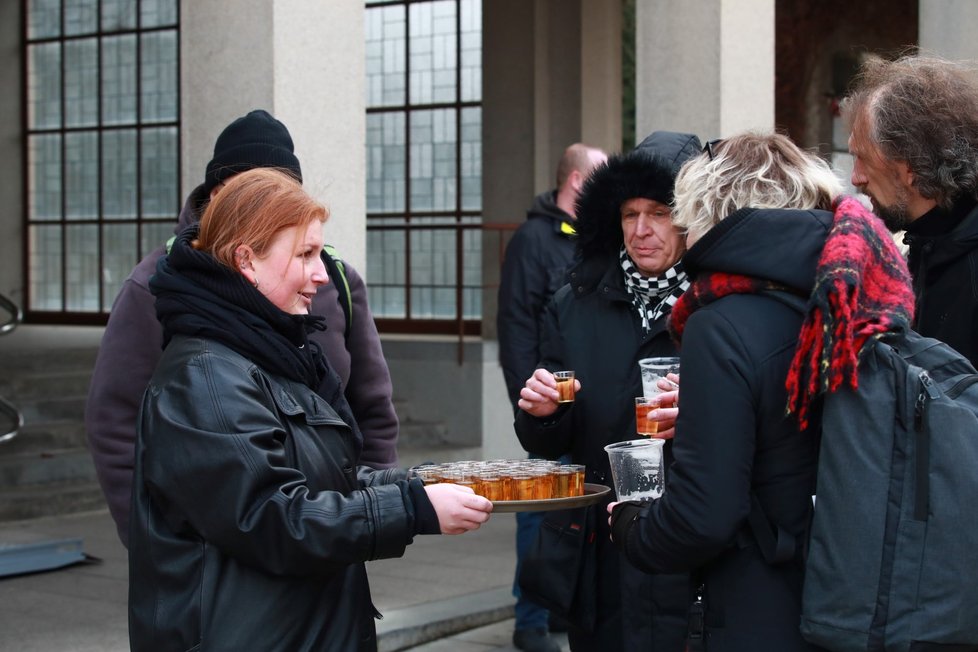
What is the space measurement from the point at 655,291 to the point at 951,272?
0.74 m

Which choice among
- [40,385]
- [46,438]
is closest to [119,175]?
[40,385]

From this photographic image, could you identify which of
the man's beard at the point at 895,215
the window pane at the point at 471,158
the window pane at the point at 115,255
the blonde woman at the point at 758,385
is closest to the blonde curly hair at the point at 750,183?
the blonde woman at the point at 758,385

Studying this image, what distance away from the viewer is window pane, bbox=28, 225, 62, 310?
14.2m

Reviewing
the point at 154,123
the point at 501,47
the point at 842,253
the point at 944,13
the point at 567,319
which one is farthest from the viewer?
the point at 154,123

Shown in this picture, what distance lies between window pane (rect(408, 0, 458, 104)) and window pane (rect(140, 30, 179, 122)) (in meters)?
2.44

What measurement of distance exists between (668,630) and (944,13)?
594 centimetres

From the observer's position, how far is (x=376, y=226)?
12.1 metres

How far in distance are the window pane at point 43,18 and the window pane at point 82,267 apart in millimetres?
1948

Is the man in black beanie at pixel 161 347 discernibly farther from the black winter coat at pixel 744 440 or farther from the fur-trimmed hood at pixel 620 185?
the black winter coat at pixel 744 440

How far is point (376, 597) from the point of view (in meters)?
6.81

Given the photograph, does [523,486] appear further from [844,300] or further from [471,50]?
[471,50]

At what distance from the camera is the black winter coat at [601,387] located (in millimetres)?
3688

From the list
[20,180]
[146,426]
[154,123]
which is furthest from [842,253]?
[20,180]

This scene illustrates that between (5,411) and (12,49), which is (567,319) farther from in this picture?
(12,49)
